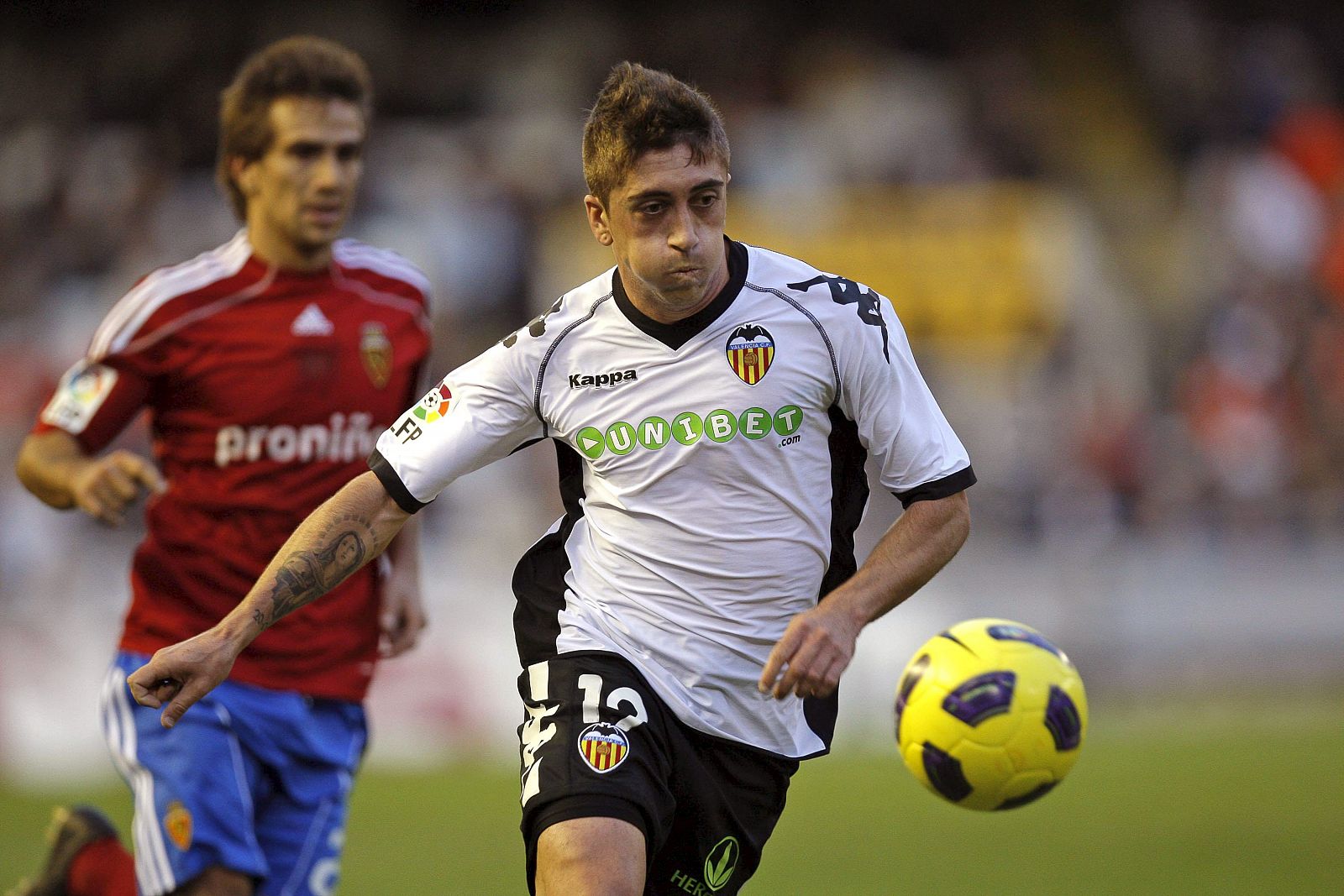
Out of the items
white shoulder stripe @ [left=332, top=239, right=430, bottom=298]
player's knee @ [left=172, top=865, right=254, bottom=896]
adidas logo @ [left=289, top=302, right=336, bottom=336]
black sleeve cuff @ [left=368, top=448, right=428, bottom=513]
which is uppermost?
white shoulder stripe @ [left=332, top=239, right=430, bottom=298]

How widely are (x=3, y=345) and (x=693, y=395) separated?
13857 millimetres

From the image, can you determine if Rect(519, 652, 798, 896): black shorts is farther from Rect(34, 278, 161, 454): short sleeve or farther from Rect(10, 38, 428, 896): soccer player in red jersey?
Rect(34, 278, 161, 454): short sleeve

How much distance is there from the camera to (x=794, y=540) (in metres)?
4.50

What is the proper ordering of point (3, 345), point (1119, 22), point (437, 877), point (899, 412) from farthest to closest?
point (1119, 22), point (3, 345), point (437, 877), point (899, 412)

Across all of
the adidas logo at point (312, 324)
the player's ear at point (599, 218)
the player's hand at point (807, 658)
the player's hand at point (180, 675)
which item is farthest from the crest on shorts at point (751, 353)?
the adidas logo at point (312, 324)

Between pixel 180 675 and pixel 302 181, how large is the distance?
7.31ft

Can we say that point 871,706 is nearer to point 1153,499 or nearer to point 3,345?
point 1153,499

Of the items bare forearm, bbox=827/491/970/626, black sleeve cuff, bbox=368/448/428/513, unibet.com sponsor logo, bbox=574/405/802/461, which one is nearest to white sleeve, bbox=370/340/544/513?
black sleeve cuff, bbox=368/448/428/513

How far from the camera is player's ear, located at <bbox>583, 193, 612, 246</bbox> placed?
14.5 feet

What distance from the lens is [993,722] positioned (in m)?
4.77

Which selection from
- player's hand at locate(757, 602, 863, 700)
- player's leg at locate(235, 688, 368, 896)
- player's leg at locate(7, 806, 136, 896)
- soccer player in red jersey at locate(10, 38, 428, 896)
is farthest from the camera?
player's leg at locate(7, 806, 136, 896)

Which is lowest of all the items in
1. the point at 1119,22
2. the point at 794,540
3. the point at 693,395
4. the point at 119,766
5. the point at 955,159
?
the point at 119,766

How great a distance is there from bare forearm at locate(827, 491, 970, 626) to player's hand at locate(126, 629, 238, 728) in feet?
4.86

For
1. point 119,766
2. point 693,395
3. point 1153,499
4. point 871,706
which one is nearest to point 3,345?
point 871,706
